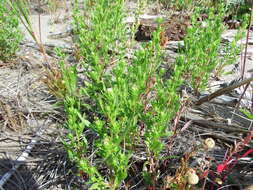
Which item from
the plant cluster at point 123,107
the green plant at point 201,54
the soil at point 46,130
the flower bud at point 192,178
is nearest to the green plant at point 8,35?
the soil at point 46,130

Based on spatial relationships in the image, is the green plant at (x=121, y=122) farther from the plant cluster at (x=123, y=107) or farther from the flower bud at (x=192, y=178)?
the flower bud at (x=192, y=178)

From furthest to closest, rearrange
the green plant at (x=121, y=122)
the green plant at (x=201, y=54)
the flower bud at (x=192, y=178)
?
the green plant at (x=201, y=54), the green plant at (x=121, y=122), the flower bud at (x=192, y=178)

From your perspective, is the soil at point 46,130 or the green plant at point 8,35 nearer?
the soil at point 46,130

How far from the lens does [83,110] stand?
2152 millimetres

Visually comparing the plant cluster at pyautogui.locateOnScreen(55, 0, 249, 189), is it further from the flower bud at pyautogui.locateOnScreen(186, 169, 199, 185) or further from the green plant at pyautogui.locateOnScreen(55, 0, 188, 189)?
the flower bud at pyautogui.locateOnScreen(186, 169, 199, 185)

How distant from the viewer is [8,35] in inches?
117

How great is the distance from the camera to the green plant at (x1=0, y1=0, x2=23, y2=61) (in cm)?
292

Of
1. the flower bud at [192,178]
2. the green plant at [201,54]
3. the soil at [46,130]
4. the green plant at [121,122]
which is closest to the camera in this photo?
the flower bud at [192,178]

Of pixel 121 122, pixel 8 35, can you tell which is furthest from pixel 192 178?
pixel 8 35

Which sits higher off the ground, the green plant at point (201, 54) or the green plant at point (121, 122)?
the green plant at point (201, 54)

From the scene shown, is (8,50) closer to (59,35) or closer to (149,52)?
(59,35)

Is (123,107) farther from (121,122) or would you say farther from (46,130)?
(46,130)

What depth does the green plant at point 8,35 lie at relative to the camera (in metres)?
2.92

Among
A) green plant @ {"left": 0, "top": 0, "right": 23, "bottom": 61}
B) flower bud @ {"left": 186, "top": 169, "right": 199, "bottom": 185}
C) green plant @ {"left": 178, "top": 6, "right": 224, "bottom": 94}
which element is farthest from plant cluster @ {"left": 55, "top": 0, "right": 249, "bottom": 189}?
green plant @ {"left": 0, "top": 0, "right": 23, "bottom": 61}
